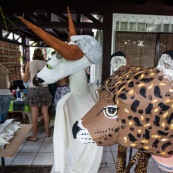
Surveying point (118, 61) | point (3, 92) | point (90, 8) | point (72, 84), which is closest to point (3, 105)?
point (3, 92)

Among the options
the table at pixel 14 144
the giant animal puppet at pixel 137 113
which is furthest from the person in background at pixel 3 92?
the giant animal puppet at pixel 137 113

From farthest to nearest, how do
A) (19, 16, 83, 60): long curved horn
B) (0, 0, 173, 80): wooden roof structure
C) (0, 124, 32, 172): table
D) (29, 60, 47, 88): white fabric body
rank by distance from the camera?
(0, 0, 173, 80): wooden roof structure < (29, 60, 47, 88): white fabric body < (0, 124, 32, 172): table < (19, 16, 83, 60): long curved horn

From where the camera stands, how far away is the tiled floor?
2.09m

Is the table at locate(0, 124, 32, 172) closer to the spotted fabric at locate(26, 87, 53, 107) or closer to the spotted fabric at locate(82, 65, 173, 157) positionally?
the spotted fabric at locate(26, 87, 53, 107)

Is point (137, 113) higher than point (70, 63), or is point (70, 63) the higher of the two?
point (70, 63)

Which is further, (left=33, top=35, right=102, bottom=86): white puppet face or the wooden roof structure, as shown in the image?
the wooden roof structure

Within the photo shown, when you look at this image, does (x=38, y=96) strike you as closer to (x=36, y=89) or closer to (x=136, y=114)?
(x=36, y=89)

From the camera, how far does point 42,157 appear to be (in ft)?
7.57

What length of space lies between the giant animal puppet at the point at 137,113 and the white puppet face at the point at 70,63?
1.35ft

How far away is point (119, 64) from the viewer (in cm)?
85

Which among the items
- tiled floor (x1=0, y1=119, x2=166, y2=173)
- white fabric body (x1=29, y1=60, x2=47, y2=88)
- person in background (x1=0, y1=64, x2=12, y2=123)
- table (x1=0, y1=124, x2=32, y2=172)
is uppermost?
white fabric body (x1=29, y1=60, x2=47, y2=88)

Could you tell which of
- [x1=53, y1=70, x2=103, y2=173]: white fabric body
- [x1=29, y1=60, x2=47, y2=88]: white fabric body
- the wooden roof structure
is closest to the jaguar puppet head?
[x1=53, y1=70, x2=103, y2=173]: white fabric body

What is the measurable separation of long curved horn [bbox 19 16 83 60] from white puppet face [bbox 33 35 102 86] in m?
0.04

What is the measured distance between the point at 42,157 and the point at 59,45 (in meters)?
1.89
